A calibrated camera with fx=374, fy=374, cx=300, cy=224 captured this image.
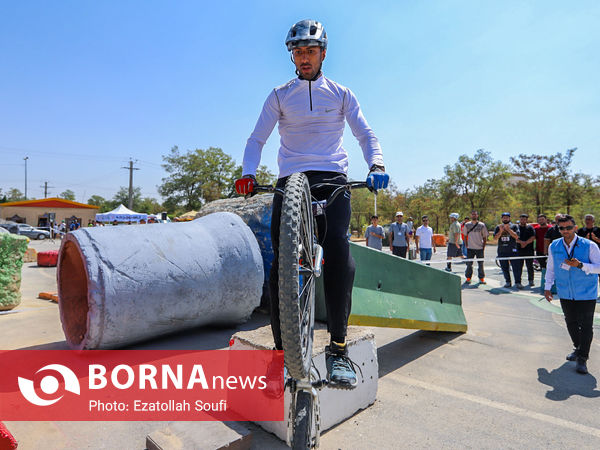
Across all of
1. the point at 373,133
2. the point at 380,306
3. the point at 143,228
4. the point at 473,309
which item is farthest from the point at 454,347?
the point at 143,228

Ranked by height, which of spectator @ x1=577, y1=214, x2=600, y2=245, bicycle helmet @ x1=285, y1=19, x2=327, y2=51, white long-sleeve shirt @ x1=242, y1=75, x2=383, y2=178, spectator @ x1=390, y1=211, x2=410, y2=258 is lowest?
spectator @ x1=390, y1=211, x2=410, y2=258

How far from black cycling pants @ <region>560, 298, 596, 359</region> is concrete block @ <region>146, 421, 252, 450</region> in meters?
4.50

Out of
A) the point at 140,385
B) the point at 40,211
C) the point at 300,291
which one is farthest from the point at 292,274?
the point at 40,211

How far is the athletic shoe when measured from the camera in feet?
7.56

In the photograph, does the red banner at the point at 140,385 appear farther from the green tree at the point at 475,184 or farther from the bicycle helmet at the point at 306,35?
the green tree at the point at 475,184

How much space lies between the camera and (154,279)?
15.8ft

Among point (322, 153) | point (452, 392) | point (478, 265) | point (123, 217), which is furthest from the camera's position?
point (123, 217)

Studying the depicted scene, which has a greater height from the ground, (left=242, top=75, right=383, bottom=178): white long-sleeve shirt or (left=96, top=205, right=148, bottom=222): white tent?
(left=242, top=75, right=383, bottom=178): white long-sleeve shirt

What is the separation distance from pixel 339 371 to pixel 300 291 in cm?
61

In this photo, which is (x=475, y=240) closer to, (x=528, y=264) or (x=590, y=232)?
(x=528, y=264)

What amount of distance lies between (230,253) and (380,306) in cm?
237

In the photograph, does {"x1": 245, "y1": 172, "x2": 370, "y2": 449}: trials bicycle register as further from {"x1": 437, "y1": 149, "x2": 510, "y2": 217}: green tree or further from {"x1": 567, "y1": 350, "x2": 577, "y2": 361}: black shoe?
{"x1": 437, "y1": 149, "x2": 510, "y2": 217}: green tree

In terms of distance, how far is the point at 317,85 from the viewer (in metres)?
2.70

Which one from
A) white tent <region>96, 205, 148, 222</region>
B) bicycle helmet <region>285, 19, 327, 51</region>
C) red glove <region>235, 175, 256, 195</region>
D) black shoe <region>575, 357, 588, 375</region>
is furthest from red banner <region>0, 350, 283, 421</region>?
white tent <region>96, 205, 148, 222</region>
